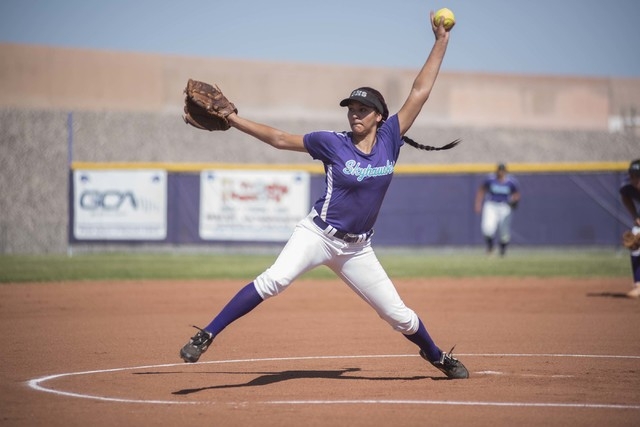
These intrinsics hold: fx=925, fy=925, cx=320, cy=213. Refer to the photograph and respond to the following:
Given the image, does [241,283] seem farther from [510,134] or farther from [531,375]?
[510,134]

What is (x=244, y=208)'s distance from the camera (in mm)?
21797

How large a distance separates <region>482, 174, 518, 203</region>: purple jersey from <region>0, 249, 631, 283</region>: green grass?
1.40 metres

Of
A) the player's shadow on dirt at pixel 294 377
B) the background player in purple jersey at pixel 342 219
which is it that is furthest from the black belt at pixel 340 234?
the player's shadow on dirt at pixel 294 377

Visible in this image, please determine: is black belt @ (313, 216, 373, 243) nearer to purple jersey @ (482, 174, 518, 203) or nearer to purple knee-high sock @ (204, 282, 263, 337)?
purple knee-high sock @ (204, 282, 263, 337)

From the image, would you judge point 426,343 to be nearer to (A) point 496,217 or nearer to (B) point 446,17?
(B) point 446,17

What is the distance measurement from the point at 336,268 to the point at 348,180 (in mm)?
695

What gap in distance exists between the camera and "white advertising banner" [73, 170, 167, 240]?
70.1ft

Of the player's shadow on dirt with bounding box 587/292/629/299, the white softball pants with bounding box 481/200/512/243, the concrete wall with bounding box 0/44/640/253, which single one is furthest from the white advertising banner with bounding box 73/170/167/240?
the player's shadow on dirt with bounding box 587/292/629/299

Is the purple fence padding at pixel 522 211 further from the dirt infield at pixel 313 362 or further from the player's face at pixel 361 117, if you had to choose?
the player's face at pixel 361 117

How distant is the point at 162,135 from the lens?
1174 inches

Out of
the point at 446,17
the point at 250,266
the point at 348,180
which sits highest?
the point at 446,17

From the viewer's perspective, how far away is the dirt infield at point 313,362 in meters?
5.75

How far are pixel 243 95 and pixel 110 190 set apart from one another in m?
17.2

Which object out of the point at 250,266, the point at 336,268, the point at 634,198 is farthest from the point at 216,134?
the point at 336,268
